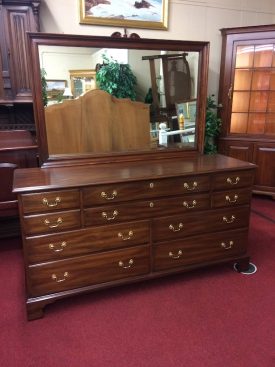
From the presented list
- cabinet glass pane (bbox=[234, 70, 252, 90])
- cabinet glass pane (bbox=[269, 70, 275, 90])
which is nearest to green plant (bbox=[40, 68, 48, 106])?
cabinet glass pane (bbox=[234, 70, 252, 90])

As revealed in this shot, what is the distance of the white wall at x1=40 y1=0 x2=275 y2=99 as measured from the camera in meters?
2.76

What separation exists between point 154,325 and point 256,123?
2706 mm

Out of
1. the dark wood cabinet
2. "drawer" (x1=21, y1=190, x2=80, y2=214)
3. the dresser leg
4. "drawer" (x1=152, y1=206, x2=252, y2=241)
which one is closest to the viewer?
"drawer" (x1=21, y1=190, x2=80, y2=214)

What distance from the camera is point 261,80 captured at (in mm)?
3451

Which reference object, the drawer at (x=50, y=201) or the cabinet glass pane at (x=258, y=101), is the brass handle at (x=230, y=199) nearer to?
the drawer at (x=50, y=201)

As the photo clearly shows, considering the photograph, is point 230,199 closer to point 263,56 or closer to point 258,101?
point 258,101

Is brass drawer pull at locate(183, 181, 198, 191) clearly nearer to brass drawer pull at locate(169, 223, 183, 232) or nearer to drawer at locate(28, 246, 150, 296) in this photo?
brass drawer pull at locate(169, 223, 183, 232)

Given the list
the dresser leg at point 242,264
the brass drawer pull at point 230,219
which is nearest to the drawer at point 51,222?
the brass drawer pull at point 230,219

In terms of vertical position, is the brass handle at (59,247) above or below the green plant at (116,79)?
below

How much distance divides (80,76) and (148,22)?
1.35 meters

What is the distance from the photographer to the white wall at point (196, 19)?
276cm

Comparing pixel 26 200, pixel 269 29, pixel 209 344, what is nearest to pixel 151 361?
pixel 209 344

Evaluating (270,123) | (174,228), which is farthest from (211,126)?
(174,228)

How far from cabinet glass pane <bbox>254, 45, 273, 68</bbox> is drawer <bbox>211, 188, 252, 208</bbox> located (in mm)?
1918
